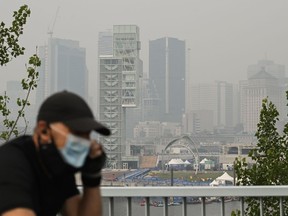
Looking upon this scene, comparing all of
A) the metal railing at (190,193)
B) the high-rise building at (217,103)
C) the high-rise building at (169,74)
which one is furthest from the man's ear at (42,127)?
the high-rise building at (169,74)

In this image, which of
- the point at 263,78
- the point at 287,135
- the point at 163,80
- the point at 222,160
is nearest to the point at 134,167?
the point at 222,160

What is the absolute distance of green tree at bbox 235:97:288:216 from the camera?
11188mm

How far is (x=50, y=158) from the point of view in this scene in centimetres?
153

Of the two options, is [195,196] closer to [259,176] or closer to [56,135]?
[56,135]

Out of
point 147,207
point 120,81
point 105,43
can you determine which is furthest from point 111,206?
point 105,43

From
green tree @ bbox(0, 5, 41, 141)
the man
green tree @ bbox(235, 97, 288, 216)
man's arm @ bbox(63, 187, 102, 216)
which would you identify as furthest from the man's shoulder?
green tree @ bbox(235, 97, 288, 216)

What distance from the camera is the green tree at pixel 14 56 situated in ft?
23.3

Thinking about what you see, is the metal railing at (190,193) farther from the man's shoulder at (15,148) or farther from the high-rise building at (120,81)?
the high-rise building at (120,81)

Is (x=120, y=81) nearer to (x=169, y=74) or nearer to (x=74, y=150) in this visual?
(x=169, y=74)

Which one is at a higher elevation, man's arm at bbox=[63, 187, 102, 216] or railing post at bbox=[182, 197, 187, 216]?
man's arm at bbox=[63, 187, 102, 216]

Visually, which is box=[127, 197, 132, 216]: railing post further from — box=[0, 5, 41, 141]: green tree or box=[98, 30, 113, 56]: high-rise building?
box=[98, 30, 113, 56]: high-rise building

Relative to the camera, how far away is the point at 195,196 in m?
3.72

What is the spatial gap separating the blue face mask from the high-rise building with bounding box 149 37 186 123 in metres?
104

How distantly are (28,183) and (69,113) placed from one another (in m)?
0.23
